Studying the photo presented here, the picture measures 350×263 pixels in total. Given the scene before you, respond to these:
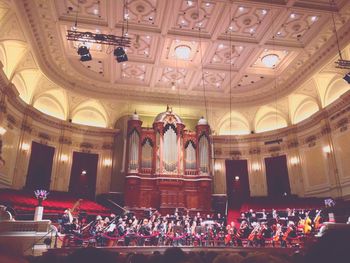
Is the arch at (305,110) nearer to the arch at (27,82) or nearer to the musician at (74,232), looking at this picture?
the musician at (74,232)

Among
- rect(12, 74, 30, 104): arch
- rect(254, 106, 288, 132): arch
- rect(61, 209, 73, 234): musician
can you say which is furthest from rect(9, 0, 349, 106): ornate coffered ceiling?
rect(61, 209, 73, 234): musician

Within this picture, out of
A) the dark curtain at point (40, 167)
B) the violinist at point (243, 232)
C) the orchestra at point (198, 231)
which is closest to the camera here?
the orchestra at point (198, 231)

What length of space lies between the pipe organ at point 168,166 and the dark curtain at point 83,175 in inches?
91.6

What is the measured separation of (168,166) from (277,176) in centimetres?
623

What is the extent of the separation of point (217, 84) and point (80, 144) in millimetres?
8197

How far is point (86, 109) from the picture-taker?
16656 millimetres

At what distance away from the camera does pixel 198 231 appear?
10586 millimetres

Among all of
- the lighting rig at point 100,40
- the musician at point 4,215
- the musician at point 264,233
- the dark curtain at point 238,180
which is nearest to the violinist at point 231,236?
the musician at point 264,233

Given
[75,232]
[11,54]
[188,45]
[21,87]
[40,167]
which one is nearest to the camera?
[75,232]

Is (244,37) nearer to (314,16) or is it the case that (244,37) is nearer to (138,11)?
(314,16)

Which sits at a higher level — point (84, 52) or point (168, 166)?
point (84, 52)

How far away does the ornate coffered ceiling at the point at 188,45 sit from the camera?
1030cm

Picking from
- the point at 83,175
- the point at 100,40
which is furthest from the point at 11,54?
the point at 83,175

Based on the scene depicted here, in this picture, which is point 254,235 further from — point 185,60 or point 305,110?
point 305,110
